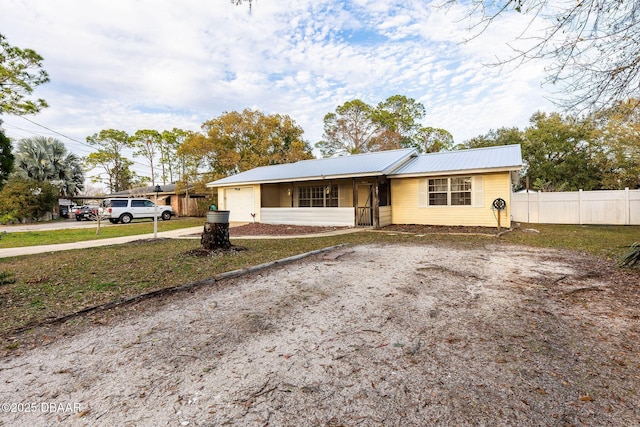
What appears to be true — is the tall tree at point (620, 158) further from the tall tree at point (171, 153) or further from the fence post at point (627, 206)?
the tall tree at point (171, 153)

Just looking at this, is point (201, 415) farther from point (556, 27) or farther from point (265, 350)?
point (556, 27)

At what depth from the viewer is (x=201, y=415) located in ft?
5.73

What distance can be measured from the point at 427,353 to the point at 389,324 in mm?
635

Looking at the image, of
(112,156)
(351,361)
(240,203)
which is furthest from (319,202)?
(112,156)

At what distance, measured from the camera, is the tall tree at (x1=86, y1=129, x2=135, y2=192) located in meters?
35.0

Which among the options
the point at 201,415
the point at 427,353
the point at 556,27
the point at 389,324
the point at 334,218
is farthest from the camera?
the point at 334,218

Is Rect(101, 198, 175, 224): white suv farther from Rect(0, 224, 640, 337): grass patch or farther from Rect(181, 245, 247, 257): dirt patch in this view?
Rect(181, 245, 247, 257): dirt patch

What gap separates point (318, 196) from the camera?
16422mm

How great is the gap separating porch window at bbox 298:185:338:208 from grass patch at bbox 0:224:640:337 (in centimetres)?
666

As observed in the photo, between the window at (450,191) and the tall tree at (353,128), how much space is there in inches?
616

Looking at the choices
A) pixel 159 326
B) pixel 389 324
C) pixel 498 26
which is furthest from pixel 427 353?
pixel 498 26

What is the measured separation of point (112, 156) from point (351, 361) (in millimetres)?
43842

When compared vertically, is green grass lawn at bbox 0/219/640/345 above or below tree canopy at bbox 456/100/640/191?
below

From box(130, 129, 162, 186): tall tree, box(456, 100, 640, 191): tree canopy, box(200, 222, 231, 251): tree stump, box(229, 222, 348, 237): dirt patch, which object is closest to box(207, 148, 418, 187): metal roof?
box(229, 222, 348, 237): dirt patch
